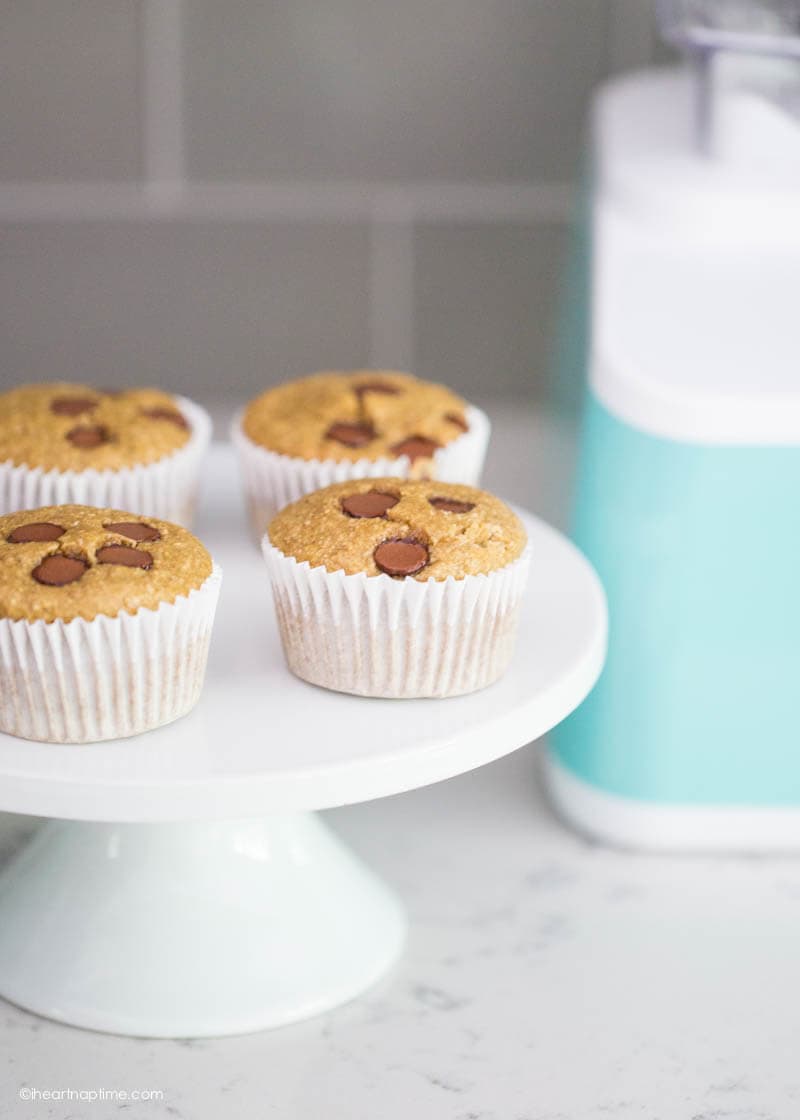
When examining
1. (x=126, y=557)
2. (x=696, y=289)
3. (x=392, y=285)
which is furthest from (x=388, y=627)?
(x=392, y=285)

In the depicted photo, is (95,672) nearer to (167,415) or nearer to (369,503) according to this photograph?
(369,503)

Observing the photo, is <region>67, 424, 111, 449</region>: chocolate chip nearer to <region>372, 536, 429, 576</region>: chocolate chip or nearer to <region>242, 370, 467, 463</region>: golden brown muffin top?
<region>242, 370, 467, 463</region>: golden brown muffin top

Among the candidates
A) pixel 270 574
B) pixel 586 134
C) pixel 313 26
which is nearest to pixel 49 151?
pixel 313 26

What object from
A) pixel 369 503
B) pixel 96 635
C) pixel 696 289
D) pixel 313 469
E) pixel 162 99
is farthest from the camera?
pixel 162 99

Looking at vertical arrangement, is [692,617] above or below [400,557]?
below

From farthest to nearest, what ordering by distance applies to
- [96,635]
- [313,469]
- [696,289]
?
[696,289], [313,469], [96,635]

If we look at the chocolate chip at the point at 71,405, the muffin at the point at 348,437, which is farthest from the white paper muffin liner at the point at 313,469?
the chocolate chip at the point at 71,405

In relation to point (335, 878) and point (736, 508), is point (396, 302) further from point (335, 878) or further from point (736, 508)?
point (335, 878)
